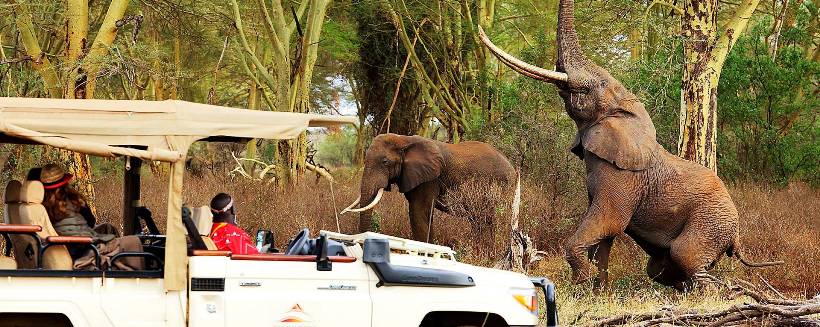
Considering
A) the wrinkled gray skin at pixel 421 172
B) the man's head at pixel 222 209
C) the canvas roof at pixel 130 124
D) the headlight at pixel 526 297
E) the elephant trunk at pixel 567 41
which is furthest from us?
the wrinkled gray skin at pixel 421 172

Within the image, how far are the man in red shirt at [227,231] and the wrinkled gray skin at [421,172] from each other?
31.7ft

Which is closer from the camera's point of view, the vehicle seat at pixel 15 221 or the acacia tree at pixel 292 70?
the vehicle seat at pixel 15 221

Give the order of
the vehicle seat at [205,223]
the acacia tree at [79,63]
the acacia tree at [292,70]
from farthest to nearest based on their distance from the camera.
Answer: the acacia tree at [292,70]
the acacia tree at [79,63]
the vehicle seat at [205,223]

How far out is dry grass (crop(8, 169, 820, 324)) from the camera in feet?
40.0

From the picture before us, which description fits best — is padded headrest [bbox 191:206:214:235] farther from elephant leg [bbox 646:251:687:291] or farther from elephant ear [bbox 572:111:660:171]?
elephant leg [bbox 646:251:687:291]

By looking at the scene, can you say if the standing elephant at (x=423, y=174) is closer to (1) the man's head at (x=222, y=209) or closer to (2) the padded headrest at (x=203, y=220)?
(1) the man's head at (x=222, y=209)

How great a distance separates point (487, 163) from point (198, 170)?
11.6 meters

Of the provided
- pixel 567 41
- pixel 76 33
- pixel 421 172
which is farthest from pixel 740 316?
pixel 76 33

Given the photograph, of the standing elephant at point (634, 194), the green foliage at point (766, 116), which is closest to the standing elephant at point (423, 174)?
the standing elephant at point (634, 194)

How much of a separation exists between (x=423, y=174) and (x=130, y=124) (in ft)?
37.0

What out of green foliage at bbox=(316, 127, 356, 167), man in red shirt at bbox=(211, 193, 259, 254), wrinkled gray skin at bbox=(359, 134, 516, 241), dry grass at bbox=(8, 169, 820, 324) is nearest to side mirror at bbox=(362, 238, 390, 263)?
man in red shirt at bbox=(211, 193, 259, 254)

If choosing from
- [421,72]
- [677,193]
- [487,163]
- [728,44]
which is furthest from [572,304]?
[421,72]

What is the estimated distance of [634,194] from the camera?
12.8m

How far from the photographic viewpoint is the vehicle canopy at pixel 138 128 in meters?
6.87
